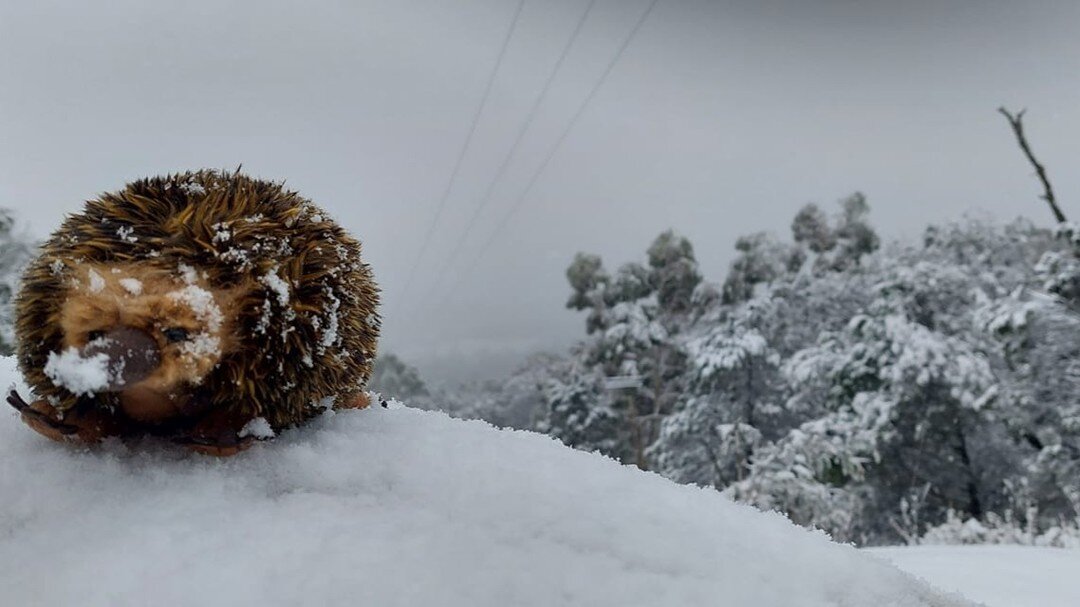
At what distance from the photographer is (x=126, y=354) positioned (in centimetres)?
66

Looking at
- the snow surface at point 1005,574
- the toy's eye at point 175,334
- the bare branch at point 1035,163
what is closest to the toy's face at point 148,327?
the toy's eye at point 175,334

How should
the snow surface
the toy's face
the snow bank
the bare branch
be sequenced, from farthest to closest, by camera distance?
the bare branch → the snow surface → the toy's face → the snow bank

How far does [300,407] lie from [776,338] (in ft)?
46.2

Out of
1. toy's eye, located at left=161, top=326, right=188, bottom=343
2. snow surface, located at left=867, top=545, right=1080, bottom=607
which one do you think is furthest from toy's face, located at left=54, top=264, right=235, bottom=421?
snow surface, located at left=867, top=545, right=1080, bottom=607

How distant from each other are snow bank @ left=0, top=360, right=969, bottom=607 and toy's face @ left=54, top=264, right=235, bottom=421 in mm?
100

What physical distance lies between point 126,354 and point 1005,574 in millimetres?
2457

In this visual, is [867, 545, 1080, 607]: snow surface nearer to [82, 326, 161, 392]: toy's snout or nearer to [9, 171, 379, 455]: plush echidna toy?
[9, 171, 379, 455]: plush echidna toy

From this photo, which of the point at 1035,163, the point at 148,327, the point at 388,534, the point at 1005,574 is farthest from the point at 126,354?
the point at 1035,163

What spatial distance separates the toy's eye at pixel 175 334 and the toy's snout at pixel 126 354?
12 mm

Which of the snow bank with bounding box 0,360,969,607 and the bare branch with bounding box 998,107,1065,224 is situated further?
the bare branch with bounding box 998,107,1065,224

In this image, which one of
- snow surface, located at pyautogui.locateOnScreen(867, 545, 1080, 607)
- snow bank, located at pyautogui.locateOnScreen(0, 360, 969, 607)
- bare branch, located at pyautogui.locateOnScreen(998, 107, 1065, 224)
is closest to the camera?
snow bank, located at pyautogui.locateOnScreen(0, 360, 969, 607)

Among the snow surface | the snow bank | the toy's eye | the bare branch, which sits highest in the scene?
the bare branch

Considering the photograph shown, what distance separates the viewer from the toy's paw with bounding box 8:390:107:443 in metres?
0.73

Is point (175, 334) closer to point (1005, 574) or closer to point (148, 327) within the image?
point (148, 327)
